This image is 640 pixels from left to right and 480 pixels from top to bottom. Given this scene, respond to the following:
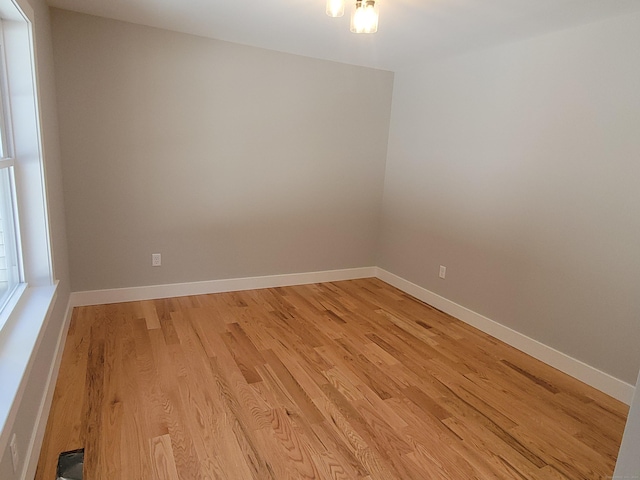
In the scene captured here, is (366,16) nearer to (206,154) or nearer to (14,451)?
(206,154)

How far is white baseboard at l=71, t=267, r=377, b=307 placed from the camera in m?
3.37

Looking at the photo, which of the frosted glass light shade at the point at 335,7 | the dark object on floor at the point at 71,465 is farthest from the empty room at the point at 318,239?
the frosted glass light shade at the point at 335,7

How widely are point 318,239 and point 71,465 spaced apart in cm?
288

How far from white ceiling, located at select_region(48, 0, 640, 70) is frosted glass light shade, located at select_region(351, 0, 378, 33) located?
13.3 inches

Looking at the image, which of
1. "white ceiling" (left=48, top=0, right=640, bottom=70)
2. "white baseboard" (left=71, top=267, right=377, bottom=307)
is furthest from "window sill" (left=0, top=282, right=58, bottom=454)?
"white ceiling" (left=48, top=0, right=640, bottom=70)

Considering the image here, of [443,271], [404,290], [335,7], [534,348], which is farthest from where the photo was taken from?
[404,290]

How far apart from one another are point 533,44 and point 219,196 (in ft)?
8.91

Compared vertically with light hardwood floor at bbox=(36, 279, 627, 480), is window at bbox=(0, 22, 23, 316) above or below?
above

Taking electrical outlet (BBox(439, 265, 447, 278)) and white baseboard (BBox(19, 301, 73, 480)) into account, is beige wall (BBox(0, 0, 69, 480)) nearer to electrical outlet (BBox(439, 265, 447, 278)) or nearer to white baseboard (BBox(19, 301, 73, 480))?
white baseboard (BBox(19, 301, 73, 480))

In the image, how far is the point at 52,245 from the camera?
2385mm

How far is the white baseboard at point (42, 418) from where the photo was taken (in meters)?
1.57

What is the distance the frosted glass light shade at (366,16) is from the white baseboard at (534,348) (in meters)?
2.39

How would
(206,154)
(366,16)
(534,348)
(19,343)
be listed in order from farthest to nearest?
(206,154), (534,348), (366,16), (19,343)

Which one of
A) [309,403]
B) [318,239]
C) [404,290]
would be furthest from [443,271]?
[309,403]
